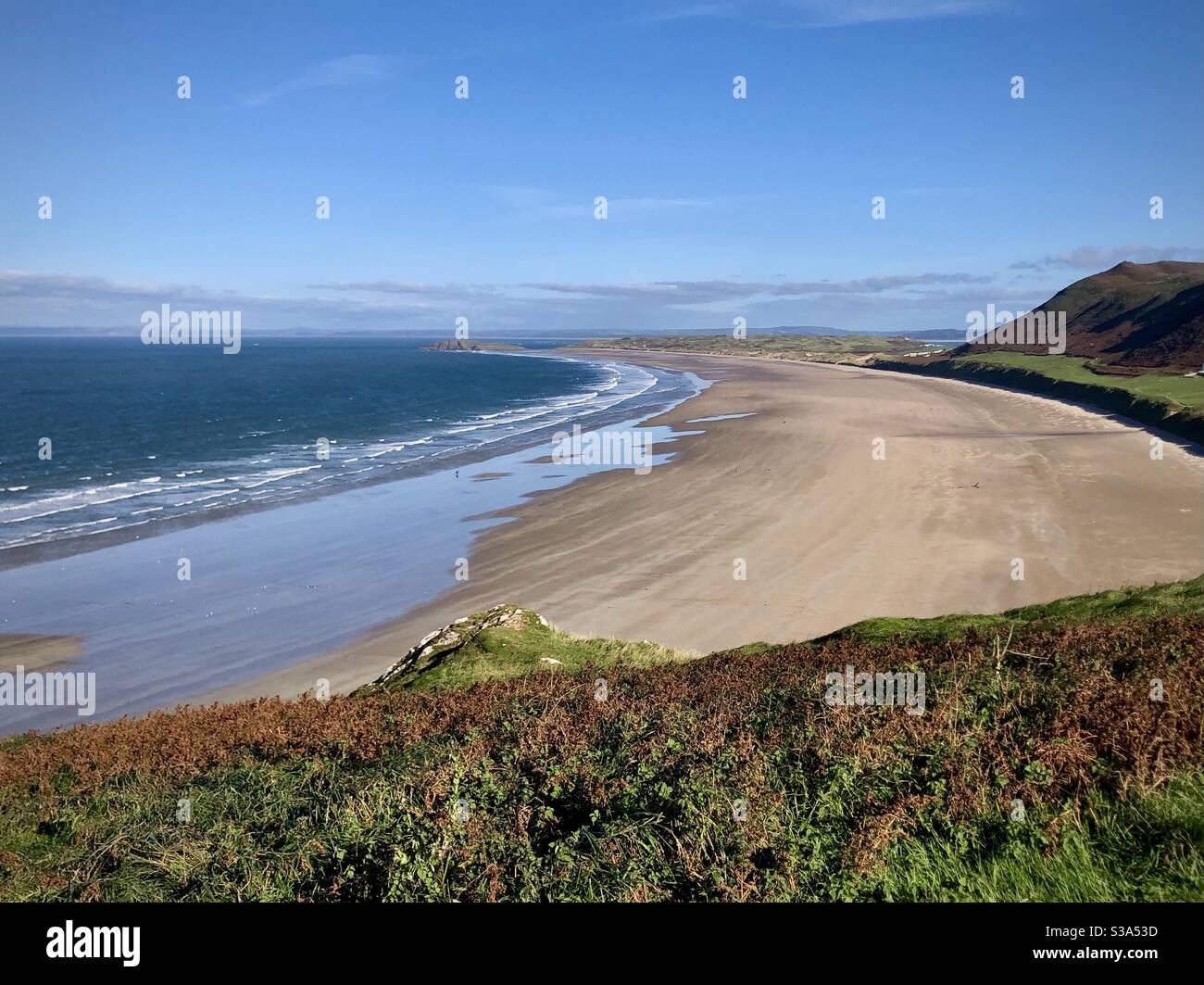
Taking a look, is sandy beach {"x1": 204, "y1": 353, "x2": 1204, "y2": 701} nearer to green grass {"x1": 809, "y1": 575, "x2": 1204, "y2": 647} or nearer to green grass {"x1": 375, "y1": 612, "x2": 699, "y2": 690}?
green grass {"x1": 375, "y1": 612, "x2": 699, "y2": 690}

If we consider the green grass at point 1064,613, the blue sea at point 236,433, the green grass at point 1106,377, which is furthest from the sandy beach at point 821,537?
the blue sea at point 236,433

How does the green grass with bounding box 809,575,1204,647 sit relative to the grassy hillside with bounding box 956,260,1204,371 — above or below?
below

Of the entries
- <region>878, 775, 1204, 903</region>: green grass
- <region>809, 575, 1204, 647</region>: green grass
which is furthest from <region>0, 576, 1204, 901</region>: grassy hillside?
<region>809, 575, 1204, 647</region>: green grass

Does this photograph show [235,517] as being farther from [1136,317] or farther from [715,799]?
[1136,317]

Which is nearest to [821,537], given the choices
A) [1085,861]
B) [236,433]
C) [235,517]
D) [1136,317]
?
[235,517]

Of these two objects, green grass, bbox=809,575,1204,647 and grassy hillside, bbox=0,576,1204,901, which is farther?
green grass, bbox=809,575,1204,647

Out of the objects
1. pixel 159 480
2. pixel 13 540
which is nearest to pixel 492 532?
pixel 13 540
